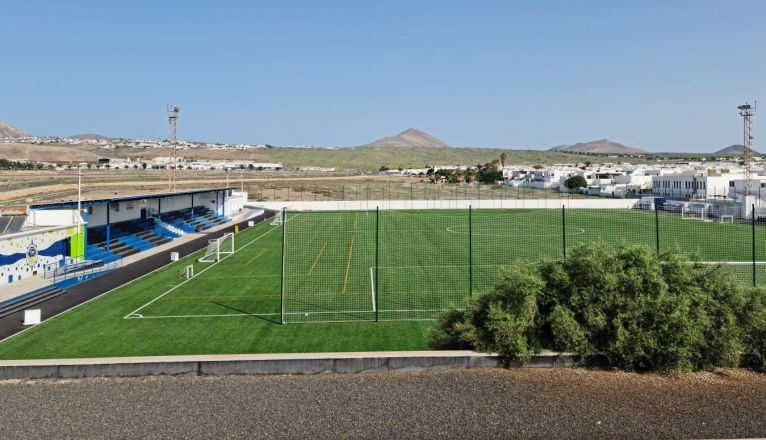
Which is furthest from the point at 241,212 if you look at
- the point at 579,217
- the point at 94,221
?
the point at 579,217

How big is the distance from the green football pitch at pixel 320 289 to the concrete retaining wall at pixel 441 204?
20420 millimetres

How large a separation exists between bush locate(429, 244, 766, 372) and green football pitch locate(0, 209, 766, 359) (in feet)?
3.25

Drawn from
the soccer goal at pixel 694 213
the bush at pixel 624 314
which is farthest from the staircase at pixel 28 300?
the soccer goal at pixel 694 213

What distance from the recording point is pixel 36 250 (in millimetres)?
25109

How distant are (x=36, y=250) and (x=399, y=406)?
2280 cm

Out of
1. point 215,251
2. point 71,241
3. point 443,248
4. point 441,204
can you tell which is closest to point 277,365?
point 71,241

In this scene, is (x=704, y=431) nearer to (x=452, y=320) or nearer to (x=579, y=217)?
(x=452, y=320)

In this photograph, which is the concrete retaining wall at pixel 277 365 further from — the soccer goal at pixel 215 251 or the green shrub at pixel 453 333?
the soccer goal at pixel 215 251

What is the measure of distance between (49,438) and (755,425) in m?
10.5

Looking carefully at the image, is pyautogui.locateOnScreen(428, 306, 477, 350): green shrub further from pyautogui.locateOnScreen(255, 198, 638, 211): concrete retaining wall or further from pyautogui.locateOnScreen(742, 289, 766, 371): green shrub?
pyautogui.locateOnScreen(255, 198, 638, 211): concrete retaining wall

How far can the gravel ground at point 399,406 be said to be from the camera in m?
8.20

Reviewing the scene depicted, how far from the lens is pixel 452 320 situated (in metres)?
11.9

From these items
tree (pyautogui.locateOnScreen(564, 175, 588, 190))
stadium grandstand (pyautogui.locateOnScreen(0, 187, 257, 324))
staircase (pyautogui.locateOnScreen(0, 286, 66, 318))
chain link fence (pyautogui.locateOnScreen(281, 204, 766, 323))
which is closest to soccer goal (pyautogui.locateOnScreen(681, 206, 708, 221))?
chain link fence (pyautogui.locateOnScreen(281, 204, 766, 323))

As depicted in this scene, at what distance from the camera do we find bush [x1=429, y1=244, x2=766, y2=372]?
10.3 meters
